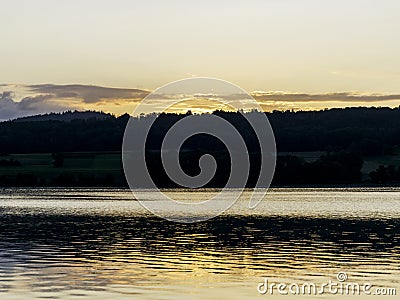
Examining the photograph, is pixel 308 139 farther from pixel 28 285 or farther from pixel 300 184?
pixel 28 285

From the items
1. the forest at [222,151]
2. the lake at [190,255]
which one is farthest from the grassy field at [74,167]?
the lake at [190,255]

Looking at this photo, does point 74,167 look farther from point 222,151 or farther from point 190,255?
point 190,255

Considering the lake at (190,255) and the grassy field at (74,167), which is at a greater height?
the lake at (190,255)

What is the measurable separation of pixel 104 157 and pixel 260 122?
153 ft

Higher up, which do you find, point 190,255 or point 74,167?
point 190,255

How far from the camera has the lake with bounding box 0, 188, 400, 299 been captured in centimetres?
2916

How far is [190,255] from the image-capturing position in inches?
1543

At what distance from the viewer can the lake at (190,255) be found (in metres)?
29.2

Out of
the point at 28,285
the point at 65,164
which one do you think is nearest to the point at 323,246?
the point at 28,285

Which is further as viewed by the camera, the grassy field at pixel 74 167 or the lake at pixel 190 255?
the grassy field at pixel 74 167

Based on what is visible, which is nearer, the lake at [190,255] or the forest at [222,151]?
the lake at [190,255]

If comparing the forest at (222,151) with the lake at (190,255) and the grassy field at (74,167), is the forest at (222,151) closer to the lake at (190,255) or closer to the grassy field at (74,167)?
the grassy field at (74,167)

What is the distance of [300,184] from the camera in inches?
5955

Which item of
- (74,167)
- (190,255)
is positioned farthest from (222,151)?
(190,255)
